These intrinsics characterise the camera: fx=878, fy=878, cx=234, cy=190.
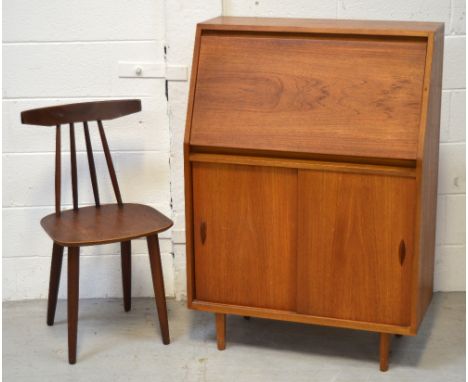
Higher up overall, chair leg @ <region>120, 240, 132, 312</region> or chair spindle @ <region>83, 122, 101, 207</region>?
chair spindle @ <region>83, 122, 101, 207</region>

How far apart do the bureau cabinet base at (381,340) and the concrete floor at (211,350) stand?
30 mm

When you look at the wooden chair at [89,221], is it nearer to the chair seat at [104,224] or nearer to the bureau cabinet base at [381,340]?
the chair seat at [104,224]

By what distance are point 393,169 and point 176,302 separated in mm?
1218

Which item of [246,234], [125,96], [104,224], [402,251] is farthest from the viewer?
[125,96]

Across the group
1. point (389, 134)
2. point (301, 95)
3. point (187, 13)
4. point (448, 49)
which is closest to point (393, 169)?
point (389, 134)

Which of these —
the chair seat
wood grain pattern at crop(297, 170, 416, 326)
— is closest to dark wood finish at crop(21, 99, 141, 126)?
the chair seat

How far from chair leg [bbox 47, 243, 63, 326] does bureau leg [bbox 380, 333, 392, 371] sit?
120cm

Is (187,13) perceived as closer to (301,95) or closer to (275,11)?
(275,11)

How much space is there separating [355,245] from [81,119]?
1.10 m

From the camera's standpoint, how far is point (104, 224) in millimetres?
3068

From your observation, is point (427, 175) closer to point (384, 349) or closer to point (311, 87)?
point (311, 87)

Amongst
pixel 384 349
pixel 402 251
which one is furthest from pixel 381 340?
pixel 402 251

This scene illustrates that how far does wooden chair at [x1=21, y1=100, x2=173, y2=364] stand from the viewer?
9.74ft

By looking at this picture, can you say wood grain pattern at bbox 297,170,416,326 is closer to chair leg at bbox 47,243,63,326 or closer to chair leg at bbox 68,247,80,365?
chair leg at bbox 68,247,80,365
